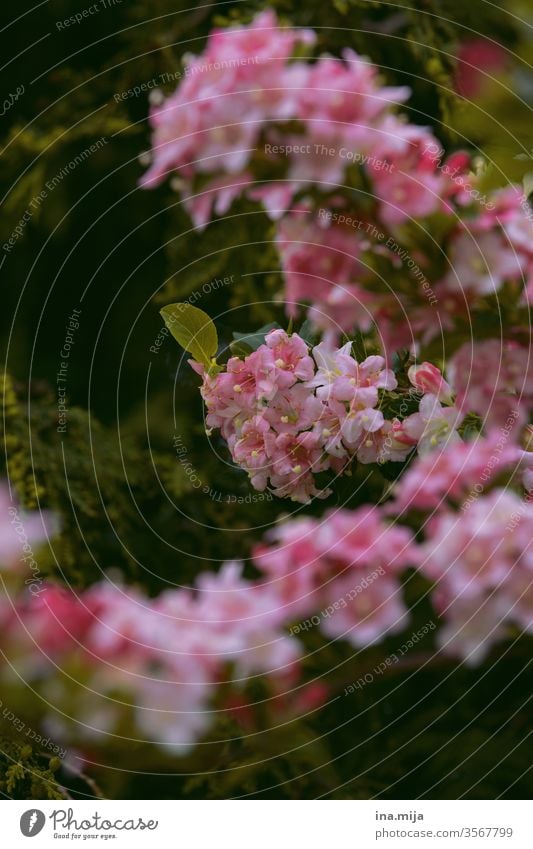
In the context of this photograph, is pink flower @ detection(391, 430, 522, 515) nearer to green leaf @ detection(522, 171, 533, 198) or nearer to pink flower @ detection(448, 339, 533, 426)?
pink flower @ detection(448, 339, 533, 426)

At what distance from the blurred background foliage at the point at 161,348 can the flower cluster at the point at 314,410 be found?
0.08 metres

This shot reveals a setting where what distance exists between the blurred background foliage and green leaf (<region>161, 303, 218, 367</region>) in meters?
0.05

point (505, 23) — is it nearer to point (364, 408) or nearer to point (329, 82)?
point (329, 82)

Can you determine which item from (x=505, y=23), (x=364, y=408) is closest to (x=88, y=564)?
(x=364, y=408)

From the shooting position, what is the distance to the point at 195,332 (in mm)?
687

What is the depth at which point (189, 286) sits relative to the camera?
922mm

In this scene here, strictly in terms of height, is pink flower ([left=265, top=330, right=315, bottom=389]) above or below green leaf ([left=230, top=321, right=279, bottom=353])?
below

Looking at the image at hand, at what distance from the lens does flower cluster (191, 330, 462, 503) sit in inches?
24.7

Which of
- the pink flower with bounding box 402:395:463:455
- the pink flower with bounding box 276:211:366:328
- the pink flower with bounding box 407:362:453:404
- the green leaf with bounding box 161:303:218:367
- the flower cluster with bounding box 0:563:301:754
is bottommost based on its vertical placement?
the flower cluster with bounding box 0:563:301:754

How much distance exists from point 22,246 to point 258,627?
0.58 meters

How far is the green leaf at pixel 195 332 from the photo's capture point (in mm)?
681

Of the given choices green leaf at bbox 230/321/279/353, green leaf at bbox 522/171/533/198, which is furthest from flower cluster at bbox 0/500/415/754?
green leaf at bbox 522/171/533/198

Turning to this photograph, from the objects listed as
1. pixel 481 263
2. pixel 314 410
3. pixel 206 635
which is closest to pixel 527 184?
pixel 481 263

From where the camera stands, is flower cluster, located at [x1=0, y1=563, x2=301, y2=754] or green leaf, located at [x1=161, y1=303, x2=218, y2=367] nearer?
flower cluster, located at [x1=0, y1=563, x2=301, y2=754]
